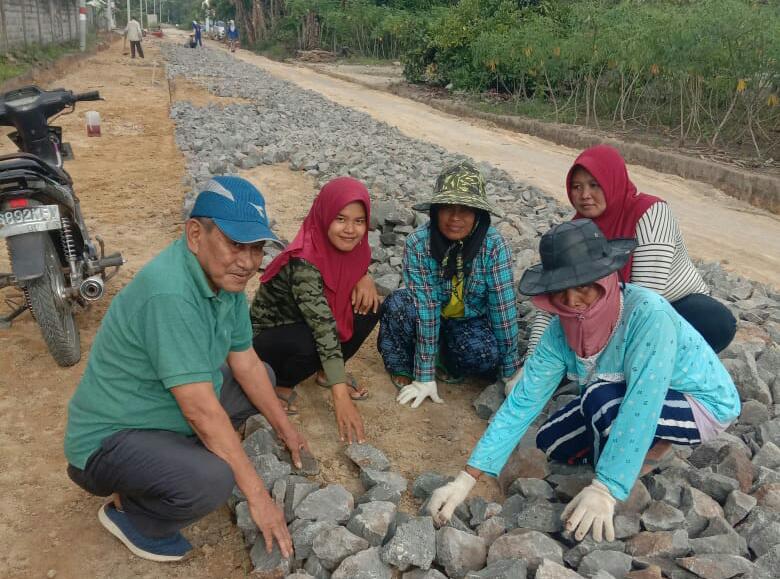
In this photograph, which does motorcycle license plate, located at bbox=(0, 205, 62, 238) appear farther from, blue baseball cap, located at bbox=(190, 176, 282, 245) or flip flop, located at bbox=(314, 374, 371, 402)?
blue baseball cap, located at bbox=(190, 176, 282, 245)

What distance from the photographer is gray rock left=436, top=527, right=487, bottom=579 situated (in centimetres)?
196

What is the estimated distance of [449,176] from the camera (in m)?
2.89

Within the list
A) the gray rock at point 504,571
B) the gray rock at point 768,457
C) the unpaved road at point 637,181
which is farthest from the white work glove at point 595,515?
the unpaved road at point 637,181

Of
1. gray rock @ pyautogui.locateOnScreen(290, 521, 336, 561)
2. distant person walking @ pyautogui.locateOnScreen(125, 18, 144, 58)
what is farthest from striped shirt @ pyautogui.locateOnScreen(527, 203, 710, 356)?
distant person walking @ pyautogui.locateOnScreen(125, 18, 144, 58)

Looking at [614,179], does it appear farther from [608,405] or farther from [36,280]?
[36,280]

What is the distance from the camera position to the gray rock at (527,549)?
1908mm

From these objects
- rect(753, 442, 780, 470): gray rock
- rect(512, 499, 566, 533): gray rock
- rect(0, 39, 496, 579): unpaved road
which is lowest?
rect(0, 39, 496, 579): unpaved road

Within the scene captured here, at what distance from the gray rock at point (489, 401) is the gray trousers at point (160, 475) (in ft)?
4.68

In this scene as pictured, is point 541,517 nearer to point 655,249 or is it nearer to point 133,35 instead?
point 655,249

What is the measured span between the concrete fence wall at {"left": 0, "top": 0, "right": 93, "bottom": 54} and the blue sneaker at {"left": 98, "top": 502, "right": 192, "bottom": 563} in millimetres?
16933

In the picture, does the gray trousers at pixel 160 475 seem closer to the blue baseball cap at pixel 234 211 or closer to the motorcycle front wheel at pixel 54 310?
the blue baseball cap at pixel 234 211

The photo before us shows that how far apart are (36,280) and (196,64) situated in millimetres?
20928

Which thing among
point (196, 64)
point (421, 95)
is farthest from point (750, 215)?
point (196, 64)

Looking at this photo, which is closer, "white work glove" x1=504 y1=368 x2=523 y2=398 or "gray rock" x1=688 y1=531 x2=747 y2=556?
"gray rock" x1=688 y1=531 x2=747 y2=556
